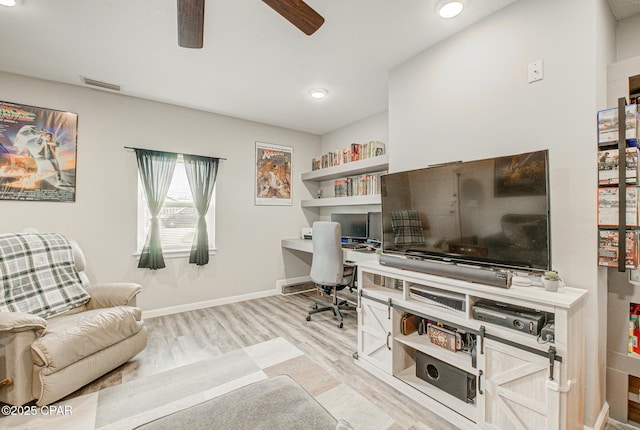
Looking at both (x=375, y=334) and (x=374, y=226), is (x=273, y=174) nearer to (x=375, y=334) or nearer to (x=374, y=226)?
(x=374, y=226)

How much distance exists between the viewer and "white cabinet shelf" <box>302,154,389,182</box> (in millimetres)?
3195

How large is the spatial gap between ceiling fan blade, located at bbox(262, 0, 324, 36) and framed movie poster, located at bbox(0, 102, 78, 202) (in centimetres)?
286

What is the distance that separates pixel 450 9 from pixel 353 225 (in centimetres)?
254

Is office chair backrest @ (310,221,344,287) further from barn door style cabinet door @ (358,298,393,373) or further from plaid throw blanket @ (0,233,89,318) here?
plaid throw blanket @ (0,233,89,318)

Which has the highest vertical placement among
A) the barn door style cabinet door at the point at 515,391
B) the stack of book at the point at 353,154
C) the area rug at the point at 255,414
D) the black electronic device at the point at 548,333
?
the stack of book at the point at 353,154

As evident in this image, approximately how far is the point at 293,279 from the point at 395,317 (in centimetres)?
272

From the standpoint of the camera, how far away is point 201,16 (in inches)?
54.6

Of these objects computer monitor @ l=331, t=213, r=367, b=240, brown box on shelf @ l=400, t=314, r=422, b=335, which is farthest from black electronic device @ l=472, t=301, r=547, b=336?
computer monitor @ l=331, t=213, r=367, b=240

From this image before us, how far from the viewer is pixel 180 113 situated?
3.52 m

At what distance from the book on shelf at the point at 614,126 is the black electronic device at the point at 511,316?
38.7 inches

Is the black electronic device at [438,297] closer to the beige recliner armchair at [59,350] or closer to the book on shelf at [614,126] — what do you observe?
the book on shelf at [614,126]

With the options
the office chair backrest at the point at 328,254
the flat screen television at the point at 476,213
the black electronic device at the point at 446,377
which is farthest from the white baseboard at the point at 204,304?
the black electronic device at the point at 446,377

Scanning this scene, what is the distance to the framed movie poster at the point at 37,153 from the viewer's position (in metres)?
2.61

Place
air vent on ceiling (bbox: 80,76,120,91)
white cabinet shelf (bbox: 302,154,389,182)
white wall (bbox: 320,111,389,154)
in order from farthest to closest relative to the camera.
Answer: white wall (bbox: 320,111,389,154) → white cabinet shelf (bbox: 302,154,389,182) → air vent on ceiling (bbox: 80,76,120,91)
